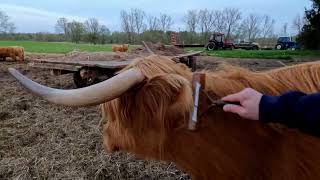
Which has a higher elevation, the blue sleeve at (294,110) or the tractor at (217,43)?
the blue sleeve at (294,110)

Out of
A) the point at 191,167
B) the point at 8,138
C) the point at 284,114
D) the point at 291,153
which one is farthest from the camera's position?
the point at 8,138

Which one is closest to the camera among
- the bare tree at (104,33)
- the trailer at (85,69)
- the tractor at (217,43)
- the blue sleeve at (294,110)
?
the blue sleeve at (294,110)

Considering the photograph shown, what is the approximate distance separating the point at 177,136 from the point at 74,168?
2.89 metres

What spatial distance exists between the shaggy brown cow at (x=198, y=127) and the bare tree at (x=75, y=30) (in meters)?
70.9

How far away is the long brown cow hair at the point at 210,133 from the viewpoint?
6.31 ft

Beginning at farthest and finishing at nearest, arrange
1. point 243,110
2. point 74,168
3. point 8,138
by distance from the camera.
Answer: point 8,138 → point 74,168 → point 243,110

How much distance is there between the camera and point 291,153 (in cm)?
191

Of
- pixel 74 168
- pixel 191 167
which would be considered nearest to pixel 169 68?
pixel 191 167

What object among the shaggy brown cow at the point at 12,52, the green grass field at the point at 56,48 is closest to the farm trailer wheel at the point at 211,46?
the green grass field at the point at 56,48

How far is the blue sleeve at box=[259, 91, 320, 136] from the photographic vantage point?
4.91 feet

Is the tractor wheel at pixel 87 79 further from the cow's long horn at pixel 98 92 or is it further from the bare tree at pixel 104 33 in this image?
the bare tree at pixel 104 33

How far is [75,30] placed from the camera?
72.4 metres

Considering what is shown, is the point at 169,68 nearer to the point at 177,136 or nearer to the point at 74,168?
the point at 177,136

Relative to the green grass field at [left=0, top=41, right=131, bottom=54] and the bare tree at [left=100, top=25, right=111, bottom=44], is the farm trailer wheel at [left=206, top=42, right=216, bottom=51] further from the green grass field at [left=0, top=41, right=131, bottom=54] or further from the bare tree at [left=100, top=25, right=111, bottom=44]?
the bare tree at [left=100, top=25, right=111, bottom=44]
